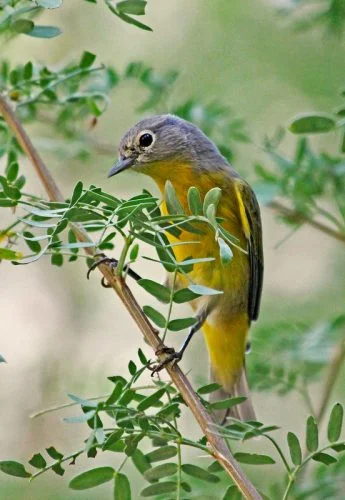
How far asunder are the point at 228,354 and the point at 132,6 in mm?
1838

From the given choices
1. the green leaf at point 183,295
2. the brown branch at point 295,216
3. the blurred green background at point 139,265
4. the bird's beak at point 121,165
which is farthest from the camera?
the blurred green background at point 139,265

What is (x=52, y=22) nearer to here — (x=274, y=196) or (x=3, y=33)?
(x=274, y=196)

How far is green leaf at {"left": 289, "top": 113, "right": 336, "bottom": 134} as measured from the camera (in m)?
2.13

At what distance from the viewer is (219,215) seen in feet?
10.4

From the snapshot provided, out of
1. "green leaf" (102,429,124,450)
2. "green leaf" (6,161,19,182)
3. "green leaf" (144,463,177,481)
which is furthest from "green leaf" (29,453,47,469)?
"green leaf" (6,161,19,182)

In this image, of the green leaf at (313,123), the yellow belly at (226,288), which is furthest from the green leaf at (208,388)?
the yellow belly at (226,288)

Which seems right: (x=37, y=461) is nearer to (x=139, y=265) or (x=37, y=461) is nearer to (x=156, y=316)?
(x=156, y=316)

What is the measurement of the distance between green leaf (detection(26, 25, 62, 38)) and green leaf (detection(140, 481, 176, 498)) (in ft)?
3.09

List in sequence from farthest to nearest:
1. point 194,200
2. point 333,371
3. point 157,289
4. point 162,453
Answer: point 333,371, point 162,453, point 157,289, point 194,200

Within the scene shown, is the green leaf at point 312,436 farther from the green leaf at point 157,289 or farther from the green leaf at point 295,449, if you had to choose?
the green leaf at point 157,289

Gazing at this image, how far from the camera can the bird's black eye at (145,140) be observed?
3.22 m

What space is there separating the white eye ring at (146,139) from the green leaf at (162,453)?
5.02 feet

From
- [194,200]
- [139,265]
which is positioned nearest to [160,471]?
[194,200]

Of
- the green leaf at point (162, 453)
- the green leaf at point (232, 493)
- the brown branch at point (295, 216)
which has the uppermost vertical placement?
the brown branch at point (295, 216)
